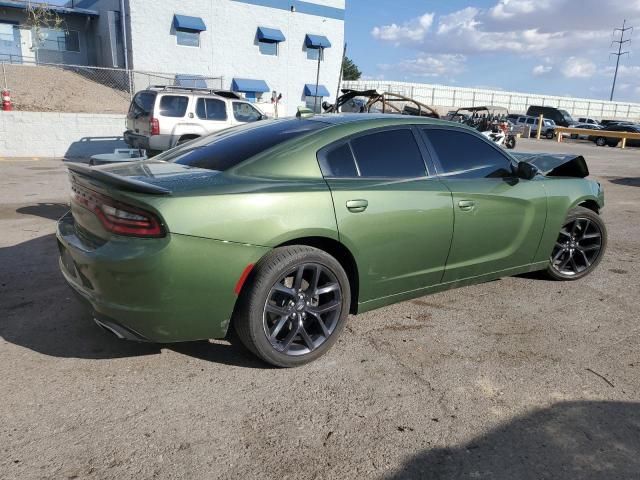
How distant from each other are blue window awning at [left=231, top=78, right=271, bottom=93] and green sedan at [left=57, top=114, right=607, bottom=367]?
25821 mm

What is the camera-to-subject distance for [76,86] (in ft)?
73.7

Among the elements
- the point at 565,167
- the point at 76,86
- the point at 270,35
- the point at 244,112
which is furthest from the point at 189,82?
the point at 565,167

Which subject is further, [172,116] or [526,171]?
[172,116]

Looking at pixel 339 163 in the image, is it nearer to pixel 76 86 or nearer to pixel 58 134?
pixel 58 134

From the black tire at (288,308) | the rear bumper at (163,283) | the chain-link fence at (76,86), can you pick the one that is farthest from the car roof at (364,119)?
the chain-link fence at (76,86)

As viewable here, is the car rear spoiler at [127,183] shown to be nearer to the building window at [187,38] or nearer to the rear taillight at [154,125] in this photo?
the rear taillight at [154,125]

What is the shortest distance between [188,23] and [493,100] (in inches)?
1605

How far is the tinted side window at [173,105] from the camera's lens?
38.2 feet

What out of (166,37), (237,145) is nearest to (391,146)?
(237,145)

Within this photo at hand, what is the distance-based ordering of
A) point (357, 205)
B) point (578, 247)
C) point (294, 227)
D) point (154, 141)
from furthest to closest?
point (154, 141), point (578, 247), point (357, 205), point (294, 227)

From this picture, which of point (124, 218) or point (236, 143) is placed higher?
point (236, 143)

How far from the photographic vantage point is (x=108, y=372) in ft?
9.97

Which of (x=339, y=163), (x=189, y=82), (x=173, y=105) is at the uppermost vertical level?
(x=189, y=82)

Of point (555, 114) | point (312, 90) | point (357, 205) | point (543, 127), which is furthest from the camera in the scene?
point (555, 114)
